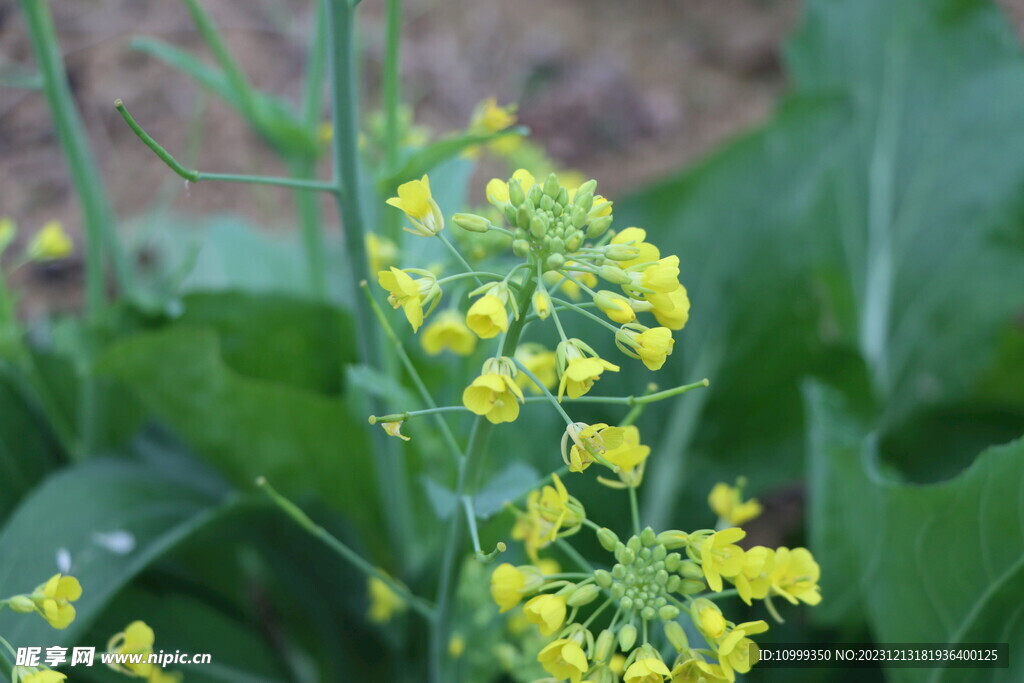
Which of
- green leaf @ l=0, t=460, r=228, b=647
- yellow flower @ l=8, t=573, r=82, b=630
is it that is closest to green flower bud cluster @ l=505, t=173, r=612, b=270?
yellow flower @ l=8, t=573, r=82, b=630

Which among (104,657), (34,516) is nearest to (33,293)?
(34,516)

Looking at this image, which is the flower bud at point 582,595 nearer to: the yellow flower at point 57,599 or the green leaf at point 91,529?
the yellow flower at point 57,599

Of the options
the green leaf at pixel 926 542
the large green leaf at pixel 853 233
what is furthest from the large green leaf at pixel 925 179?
the green leaf at pixel 926 542

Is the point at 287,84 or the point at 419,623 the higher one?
the point at 287,84

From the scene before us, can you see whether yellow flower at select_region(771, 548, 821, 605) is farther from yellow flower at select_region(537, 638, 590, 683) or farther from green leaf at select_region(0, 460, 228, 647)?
green leaf at select_region(0, 460, 228, 647)

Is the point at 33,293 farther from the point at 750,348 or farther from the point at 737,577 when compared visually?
the point at 737,577
